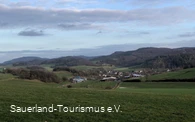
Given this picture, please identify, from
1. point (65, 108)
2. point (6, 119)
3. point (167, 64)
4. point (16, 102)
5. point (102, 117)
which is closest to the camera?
point (6, 119)

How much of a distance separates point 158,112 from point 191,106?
3353 millimetres

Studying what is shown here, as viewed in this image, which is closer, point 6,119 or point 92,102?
point 6,119

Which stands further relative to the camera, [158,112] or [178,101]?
[178,101]

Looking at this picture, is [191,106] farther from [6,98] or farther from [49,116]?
[6,98]

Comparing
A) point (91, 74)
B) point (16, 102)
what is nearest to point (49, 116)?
point (16, 102)

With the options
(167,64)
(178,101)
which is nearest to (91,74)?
(167,64)

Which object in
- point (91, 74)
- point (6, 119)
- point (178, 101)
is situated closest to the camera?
point (6, 119)

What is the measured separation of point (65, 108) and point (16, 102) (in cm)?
324

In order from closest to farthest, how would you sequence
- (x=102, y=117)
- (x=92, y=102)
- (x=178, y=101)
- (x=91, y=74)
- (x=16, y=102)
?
(x=102, y=117) → (x=16, y=102) → (x=92, y=102) → (x=178, y=101) → (x=91, y=74)

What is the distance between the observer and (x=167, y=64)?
178875mm

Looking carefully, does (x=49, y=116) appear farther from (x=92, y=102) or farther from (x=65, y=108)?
(x=92, y=102)

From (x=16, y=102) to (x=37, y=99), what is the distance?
5.55 ft

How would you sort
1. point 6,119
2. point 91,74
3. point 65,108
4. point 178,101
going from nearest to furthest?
point 6,119 → point 65,108 → point 178,101 → point 91,74

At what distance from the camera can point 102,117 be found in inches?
558
